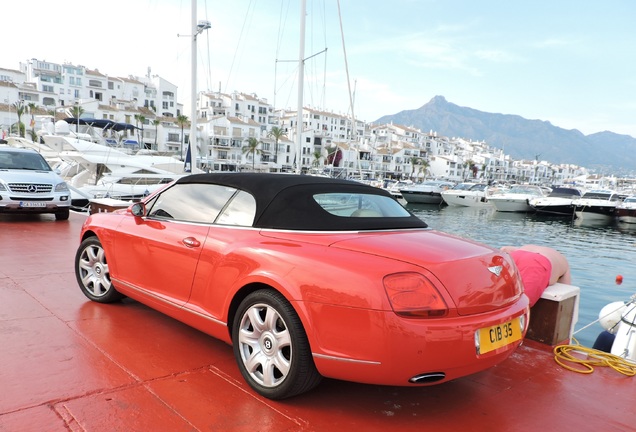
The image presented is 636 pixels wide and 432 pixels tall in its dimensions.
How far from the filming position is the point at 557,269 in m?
4.45

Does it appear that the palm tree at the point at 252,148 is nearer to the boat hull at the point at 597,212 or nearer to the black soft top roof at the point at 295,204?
the boat hull at the point at 597,212

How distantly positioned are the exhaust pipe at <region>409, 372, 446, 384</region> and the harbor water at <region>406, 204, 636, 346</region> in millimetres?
4090

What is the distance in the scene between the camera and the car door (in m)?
3.32

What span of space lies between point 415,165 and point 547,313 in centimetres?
10832

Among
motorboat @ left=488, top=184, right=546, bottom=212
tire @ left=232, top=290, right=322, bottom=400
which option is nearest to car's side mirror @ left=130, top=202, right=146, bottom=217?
tire @ left=232, top=290, right=322, bottom=400

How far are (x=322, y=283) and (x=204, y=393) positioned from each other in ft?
3.50

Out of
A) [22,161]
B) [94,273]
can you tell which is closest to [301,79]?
[22,161]

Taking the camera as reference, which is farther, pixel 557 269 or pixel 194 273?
pixel 557 269

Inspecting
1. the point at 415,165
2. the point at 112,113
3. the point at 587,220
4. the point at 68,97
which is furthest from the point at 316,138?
the point at 587,220

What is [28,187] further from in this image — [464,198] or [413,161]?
[413,161]

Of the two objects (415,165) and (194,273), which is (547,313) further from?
(415,165)

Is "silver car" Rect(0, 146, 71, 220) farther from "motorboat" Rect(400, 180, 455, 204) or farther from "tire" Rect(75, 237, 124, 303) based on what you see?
"motorboat" Rect(400, 180, 455, 204)

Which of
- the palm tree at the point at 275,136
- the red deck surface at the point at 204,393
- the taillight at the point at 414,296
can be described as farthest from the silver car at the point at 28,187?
the palm tree at the point at 275,136

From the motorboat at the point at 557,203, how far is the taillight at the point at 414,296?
125 feet
